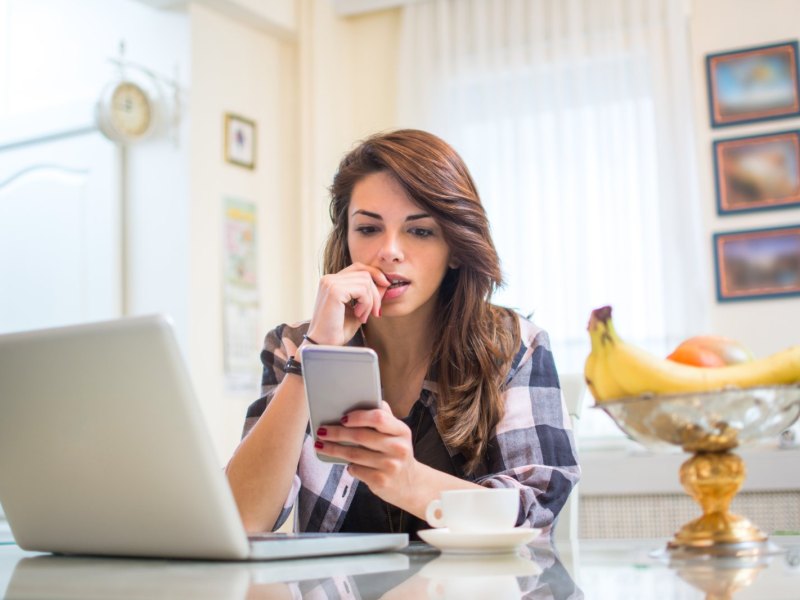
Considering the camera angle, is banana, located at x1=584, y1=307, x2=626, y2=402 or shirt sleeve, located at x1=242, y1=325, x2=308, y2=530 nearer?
banana, located at x1=584, y1=307, x2=626, y2=402

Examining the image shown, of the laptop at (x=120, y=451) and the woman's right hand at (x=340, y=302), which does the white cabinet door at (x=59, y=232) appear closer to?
the woman's right hand at (x=340, y=302)

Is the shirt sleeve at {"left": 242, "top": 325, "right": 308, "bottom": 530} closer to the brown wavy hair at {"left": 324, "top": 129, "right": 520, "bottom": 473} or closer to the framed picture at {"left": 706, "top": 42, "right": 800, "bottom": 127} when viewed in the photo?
the brown wavy hair at {"left": 324, "top": 129, "right": 520, "bottom": 473}

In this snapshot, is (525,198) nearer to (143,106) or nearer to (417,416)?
(143,106)

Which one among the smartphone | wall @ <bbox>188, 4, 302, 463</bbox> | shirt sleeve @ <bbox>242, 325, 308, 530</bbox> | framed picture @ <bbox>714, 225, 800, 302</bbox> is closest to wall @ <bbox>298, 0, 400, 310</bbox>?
wall @ <bbox>188, 4, 302, 463</bbox>

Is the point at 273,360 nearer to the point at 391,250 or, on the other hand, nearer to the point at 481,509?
the point at 391,250

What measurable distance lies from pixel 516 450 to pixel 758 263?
2308 millimetres

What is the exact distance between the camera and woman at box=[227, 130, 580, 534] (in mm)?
1577

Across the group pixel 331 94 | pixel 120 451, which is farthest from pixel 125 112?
pixel 120 451

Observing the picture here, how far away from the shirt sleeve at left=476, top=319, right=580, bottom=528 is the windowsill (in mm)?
1403

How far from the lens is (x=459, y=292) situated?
1863 millimetres

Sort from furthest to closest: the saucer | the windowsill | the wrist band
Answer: the windowsill
the wrist band
the saucer

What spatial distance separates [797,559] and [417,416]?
92 centimetres

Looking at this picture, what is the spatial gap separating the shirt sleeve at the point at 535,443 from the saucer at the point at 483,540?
372mm

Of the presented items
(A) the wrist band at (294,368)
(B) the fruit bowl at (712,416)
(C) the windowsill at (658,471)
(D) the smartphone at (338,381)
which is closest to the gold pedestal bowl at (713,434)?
(B) the fruit bowl at (712,416)
